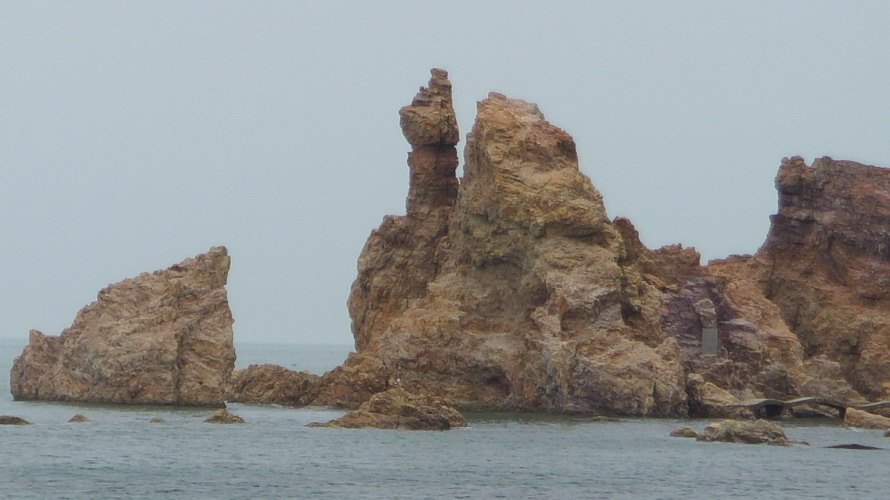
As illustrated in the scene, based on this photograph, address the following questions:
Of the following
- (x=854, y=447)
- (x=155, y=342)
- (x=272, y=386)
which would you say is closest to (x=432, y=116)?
(x=272, y=386)

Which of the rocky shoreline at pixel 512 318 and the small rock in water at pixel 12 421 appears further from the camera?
the rocky shoreline at pixel 512 318

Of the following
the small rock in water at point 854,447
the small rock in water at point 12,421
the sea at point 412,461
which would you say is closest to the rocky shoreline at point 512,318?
the sea at point 412,461

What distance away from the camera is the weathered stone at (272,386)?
3241 inches

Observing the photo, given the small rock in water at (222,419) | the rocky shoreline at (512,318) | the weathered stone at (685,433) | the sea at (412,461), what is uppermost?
the rocky shoreline at (512,318)

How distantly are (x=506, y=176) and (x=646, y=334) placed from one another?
10.3m

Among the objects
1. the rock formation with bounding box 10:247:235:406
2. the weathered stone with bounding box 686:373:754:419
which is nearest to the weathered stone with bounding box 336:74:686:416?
the weathered stone with bounding box 686:373:754:419

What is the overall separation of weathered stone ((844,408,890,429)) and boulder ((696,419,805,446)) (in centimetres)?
1230

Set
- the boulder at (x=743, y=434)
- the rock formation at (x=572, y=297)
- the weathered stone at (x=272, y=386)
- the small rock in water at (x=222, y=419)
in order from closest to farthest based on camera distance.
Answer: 1. the boulder at (x=743, y=434)
2. the small rock in water at (x=222, y=419)
3. the rock formation at (x=572, y=297)
4. the weathered stone at (x=272, y=386)

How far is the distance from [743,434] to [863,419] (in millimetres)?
14130

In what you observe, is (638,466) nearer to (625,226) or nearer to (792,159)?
(625,226)

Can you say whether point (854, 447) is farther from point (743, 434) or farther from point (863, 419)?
point (863, 419)

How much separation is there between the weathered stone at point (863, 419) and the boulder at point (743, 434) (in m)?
12.3

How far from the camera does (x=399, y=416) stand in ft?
217

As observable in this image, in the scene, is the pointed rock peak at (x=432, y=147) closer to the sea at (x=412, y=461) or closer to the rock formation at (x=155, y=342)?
the rock formation at (x=155, y=342)
